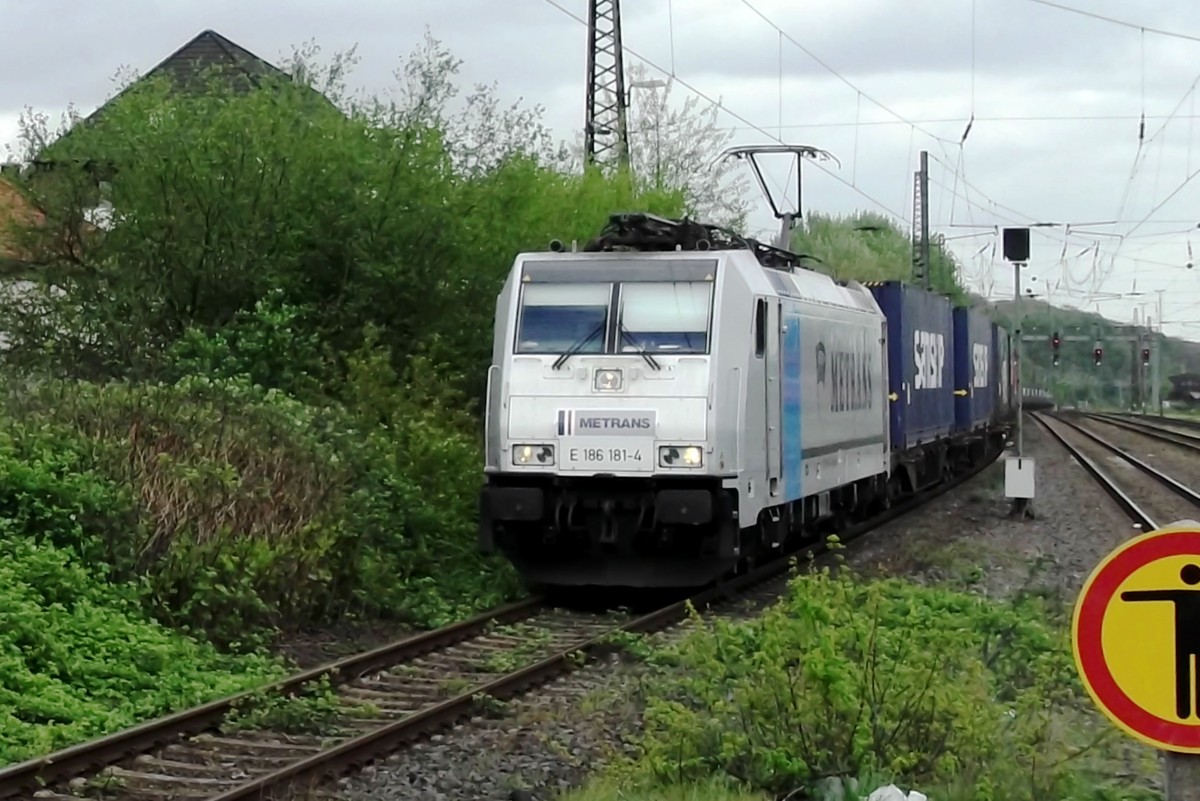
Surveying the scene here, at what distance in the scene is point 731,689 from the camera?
886 cm

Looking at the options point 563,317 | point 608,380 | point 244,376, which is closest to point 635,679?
point 608,380

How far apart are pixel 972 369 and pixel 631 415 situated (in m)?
20.6

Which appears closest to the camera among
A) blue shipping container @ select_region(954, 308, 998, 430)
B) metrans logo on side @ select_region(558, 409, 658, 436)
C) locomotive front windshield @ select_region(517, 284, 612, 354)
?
metrans logo on side @ select_region(558, 409, 658, 436)

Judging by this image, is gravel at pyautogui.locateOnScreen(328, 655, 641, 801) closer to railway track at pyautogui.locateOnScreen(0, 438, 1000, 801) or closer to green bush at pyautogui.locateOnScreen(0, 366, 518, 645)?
railway track at pyautogui.locateOnScreen(0, 438, 1000, 801)

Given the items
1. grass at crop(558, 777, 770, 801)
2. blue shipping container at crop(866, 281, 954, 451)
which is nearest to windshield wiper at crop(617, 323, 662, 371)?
grass at crop(558, 777, 770, 801)

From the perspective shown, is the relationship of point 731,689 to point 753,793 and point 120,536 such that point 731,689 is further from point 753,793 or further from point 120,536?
point 120,536

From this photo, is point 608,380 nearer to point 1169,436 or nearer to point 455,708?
point 455,708

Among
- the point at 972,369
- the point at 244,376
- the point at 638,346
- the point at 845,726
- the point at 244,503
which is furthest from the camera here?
the point at 972,369

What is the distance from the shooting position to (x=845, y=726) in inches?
314

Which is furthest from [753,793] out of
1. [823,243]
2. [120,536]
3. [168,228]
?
[823,243]

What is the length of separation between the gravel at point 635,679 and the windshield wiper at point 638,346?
286 centimetres

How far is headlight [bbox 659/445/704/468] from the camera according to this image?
14.1m

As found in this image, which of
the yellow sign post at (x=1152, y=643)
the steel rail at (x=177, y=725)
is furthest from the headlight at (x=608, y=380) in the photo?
the yellow sign post at (x=1152, y=643)

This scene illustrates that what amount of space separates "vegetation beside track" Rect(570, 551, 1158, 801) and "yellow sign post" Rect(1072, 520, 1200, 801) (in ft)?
8.40
